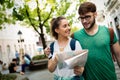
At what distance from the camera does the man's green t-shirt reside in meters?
3.33

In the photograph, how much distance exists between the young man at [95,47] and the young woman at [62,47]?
0.56 feet

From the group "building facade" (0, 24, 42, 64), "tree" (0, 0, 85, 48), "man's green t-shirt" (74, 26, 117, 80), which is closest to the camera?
"man's green t-shirt" (74, 26, 117, 80)

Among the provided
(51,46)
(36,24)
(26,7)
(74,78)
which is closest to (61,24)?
(51,46)

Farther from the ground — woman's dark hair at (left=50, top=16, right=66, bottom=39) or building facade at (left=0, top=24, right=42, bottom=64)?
woman's dark hair at (left=50, top=16, right=66, bottom=39)

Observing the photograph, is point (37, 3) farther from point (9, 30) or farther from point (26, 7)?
point (9, 30)

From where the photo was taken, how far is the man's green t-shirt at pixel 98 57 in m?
3.33

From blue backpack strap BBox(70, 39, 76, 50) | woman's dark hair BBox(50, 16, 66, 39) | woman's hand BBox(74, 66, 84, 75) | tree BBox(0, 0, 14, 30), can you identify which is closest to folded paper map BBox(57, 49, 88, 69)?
woman's hand BBox(74, 66, 84, 75)

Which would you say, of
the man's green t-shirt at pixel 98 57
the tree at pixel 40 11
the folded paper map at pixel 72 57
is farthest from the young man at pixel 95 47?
the tree at pixel 40 11

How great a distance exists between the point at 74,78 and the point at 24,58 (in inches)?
734

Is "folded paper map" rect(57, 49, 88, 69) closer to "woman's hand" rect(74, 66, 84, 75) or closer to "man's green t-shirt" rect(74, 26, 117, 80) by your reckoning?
"woman's hand" rect(74, 66, 84, 75)

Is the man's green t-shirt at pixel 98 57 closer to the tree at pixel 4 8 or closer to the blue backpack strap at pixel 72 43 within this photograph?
the blue backpack strap at pixel 72 43

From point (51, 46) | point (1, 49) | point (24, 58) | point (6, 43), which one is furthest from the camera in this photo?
point (6, 43)

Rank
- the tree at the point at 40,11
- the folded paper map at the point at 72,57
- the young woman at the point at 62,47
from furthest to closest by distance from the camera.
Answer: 1. the tree at the point at 40,11
2. the young woman at the point at 62,47
3. the folded paper map at the point at 72,57

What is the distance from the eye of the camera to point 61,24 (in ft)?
11.1
